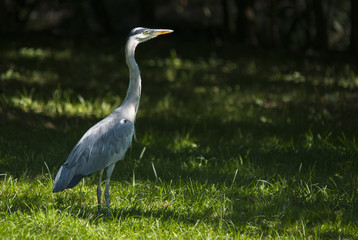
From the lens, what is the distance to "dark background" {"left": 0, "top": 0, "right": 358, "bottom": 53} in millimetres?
15383

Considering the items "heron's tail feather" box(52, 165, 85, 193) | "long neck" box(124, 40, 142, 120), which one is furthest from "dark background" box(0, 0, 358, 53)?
"heron's tail feather" box(52, 165, 85, 193)

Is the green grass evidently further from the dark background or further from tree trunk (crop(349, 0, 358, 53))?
the dark background

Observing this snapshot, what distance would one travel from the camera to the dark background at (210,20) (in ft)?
50.5

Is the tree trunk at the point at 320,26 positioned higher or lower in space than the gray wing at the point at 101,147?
lower

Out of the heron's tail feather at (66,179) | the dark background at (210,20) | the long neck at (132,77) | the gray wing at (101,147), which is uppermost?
the long neck at (132,77)

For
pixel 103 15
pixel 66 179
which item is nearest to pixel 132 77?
pixel 66 179

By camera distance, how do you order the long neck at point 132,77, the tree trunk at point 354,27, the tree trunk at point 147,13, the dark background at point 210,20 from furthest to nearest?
the tree trunk at point 147,13
the dark background at point 210,20
the tree trunk at point 354,27
the long neck at point 132,77

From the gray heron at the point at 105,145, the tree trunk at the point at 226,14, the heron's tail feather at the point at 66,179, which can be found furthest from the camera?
the tree trunk at the point at 226,14

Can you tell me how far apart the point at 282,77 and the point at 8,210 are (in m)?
8.07

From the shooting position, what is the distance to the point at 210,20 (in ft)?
58.5

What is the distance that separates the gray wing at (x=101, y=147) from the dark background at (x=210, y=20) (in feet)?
31.9

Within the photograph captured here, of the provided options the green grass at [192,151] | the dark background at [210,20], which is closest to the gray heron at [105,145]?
the green grass at [192,151]

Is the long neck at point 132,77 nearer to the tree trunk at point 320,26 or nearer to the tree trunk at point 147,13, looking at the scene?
the tree trunk at point 320,26

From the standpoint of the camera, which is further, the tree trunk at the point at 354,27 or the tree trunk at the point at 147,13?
the tree trunk at the point at 147,13
